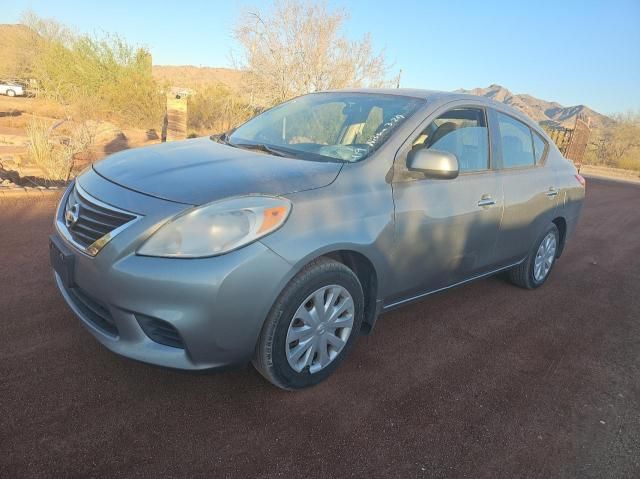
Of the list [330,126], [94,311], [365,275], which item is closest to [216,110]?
[330,126]

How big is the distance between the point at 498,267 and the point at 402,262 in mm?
1521

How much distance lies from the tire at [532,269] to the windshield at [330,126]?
2094 mm

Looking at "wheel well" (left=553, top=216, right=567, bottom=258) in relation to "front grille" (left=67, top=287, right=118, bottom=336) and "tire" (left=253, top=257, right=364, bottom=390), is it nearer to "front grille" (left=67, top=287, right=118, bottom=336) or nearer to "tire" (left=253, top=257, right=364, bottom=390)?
"tire" (left=253, top=257, right=364, bottom=390)

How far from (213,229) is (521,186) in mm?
2787

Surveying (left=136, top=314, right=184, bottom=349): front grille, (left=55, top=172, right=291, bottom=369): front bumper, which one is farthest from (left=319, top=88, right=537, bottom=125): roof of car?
(left=136, top=314, right=184, bottom=349): front grille

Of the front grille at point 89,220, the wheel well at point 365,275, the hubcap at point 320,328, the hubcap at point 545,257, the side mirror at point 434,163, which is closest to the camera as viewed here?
the front grille at point 89,220

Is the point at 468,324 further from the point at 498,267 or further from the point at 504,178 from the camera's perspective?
the point at 504,178

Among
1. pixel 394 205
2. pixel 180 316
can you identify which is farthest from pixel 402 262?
pixel 180 316

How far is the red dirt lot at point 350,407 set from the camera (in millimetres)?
2088

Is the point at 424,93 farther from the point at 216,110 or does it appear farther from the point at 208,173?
the point at 216,110

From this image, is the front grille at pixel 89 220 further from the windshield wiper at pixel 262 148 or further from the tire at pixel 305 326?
the windshield wiper at pixel 262 148

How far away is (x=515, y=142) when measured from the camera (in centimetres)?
392

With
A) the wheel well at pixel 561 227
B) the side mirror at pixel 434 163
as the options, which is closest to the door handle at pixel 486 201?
the side mirror at pixel 434 163

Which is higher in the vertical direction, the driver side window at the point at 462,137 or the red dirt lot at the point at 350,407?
the driver side window at the point at 462,137
